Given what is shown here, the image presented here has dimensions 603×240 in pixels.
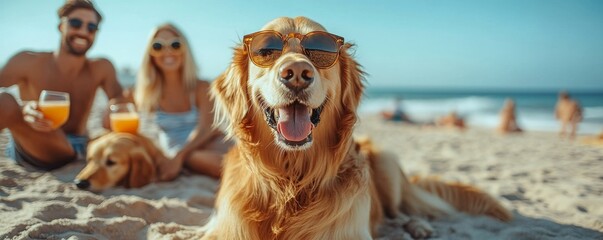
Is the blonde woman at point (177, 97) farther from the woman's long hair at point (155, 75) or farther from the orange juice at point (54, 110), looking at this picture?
the orange juice at point (54, 110)

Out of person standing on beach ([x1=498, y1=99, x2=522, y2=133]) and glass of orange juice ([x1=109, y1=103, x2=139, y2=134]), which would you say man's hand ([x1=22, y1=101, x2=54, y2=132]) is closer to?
glass of orange juice ([x1=109, y1=103, x2=139, y2=134])

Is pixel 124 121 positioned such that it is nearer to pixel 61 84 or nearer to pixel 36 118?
pixel 36 118

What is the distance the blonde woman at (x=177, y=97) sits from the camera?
13.3 feet

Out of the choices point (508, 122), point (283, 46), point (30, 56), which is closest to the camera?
point (283, 46)

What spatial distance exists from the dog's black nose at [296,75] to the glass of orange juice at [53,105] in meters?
2.25

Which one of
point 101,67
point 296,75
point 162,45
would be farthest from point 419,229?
point 101,67

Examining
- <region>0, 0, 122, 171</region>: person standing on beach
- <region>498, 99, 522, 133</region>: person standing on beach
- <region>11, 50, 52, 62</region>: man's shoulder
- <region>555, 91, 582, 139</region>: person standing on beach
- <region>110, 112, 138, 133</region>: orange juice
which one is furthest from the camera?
<region>498, 99, 522, 133</region>: person standing on beach

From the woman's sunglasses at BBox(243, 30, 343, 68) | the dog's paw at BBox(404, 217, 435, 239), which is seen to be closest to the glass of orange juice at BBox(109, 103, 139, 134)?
the woman's sunglasses at BBox(243, 30, 343, 68)

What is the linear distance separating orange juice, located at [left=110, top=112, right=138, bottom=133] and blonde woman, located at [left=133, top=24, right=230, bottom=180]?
0.57 metres

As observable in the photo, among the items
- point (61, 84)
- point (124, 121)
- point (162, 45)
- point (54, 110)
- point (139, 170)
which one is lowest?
point (139, 170)

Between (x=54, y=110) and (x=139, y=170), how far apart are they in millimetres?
836

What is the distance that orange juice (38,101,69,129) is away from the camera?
312 cm

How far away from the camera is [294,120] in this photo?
1981 mm

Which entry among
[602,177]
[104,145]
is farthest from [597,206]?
[104,145]
